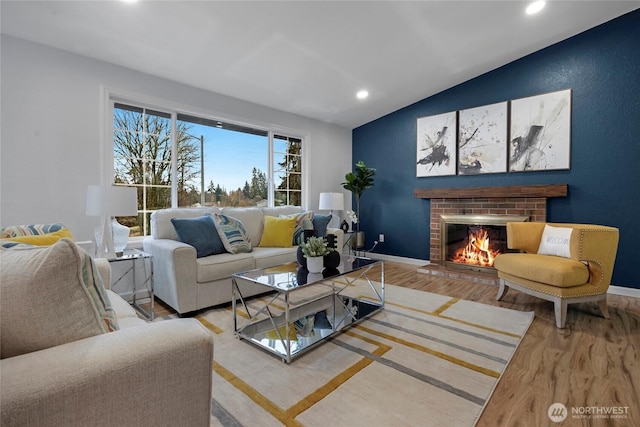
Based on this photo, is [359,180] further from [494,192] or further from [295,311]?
[295,311]

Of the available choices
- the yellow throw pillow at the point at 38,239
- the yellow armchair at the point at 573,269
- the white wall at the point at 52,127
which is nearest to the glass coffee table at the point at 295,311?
the yellow throw pillow at the point at 38,239

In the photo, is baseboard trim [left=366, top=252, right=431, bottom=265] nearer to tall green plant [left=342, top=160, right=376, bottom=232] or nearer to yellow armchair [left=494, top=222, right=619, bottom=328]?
tall green plant [left=342, top=160, right=376, bottom=232]

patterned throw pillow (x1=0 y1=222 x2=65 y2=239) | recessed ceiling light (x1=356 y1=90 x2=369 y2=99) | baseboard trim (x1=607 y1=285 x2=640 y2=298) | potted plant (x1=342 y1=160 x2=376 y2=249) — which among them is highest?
recessed ceiling light (x1=356 y1=90 x2=369 y2=99)

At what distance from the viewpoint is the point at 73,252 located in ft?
2.61

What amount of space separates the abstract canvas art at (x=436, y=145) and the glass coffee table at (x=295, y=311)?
2364 millimetres

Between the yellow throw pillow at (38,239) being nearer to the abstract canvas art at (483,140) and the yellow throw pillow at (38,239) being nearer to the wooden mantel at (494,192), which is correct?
the wooden mantel at (494,192)

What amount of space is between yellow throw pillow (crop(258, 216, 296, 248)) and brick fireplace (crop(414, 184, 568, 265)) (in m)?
2.17

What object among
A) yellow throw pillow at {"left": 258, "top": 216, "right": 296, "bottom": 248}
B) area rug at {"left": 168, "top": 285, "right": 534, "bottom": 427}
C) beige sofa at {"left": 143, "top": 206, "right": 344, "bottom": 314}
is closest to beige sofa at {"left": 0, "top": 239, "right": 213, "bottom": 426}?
area rug at {"left": 168, "top": 285, "right": 534, "bottom": 427}

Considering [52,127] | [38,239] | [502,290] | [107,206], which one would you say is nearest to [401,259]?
[502,290]

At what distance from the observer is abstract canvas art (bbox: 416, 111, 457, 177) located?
14.4 feet

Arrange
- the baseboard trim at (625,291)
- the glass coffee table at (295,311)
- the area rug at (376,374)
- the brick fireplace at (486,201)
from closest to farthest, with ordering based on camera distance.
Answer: the area rug at (376,374) < the glass coffee table at (295,311) < the baseboard trim at (625,291) < the brick fireplace at (486,201)

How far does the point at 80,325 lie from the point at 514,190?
169 inches

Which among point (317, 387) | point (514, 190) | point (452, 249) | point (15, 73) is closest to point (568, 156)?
point (514, 190)

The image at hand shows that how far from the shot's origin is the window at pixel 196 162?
3.24 metres
